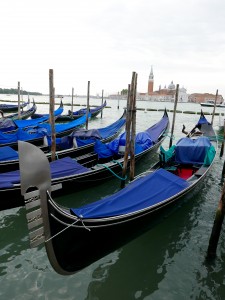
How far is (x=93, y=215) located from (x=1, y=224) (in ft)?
7.26

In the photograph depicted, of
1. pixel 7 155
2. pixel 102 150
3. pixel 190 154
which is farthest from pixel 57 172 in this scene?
pixel 190 154

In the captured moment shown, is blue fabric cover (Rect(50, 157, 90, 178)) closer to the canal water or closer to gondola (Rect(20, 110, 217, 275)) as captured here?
the canal water

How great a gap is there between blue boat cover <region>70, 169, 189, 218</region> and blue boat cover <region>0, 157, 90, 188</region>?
149cm

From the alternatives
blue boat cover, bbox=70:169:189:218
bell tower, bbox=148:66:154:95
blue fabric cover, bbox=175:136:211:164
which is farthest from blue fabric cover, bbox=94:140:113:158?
bell tower, bbox=148:66:154:95

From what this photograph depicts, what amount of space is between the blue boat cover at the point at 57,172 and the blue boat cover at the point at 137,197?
4.90ft

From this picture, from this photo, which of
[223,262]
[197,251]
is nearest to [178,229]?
[197,251]

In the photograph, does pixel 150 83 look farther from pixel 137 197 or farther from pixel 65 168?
pixel 137 197

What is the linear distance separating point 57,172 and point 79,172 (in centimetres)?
45

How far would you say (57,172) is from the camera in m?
4.63

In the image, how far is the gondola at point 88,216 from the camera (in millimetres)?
2164

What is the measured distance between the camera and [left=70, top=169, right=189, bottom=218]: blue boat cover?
2.86 m

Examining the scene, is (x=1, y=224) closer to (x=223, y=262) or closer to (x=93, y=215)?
(x=93, y=215)

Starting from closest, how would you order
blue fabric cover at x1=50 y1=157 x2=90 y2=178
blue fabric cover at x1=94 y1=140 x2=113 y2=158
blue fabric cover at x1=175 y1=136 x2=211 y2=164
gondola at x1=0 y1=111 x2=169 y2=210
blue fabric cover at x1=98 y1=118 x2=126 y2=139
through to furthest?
gondola at x1=0 y1=111 x2=169 y2=210, blue fabric cover at x1=50 y1=157 x2=90 y2=178, blue fabric cover at x1=175 y1=136 x2=211 y2=164, blue fabric cover at x1=94 y1=140 x2=113 y2=158, blue fabric cover at x1=98 y1=118 x2=126 y2=139

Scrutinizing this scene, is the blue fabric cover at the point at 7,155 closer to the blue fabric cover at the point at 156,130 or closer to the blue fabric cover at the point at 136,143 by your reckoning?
the blue fabric cover at the point at 136,143
